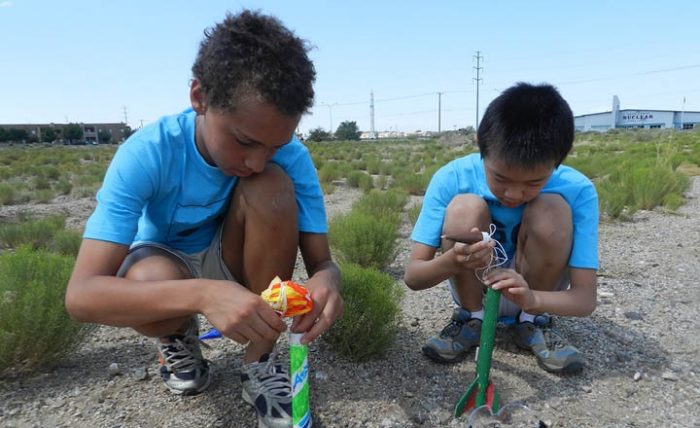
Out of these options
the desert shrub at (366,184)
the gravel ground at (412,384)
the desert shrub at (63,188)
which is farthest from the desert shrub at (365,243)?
the desert shrub at (63,188)

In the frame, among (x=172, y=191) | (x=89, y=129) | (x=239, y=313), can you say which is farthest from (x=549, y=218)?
(x=89, y=129)

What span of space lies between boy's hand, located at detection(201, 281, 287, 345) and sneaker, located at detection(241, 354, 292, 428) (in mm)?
433

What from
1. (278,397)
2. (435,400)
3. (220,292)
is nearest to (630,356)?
(435,400)

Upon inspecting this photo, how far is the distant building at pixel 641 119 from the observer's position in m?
68.7

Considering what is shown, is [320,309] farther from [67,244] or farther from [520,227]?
[67,244]

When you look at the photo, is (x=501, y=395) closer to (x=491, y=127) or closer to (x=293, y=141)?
(x=491, y=127)

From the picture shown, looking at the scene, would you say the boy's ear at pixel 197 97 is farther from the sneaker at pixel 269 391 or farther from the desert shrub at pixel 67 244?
the desert shrub at pixel 67 244

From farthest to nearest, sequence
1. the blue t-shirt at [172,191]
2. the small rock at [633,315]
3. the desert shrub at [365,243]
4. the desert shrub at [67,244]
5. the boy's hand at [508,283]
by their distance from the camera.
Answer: the desert shrub at [67,244], the desert shrub at [365,243], the small rock at [633,315], the boy's hand at [508,283], the blue t-shirt at [172,191]

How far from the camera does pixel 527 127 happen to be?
1.76 m

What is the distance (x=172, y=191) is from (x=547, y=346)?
62.2 inches

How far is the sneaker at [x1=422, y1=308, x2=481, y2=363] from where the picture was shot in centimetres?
209

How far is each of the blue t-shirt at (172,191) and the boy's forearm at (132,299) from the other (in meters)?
0.16

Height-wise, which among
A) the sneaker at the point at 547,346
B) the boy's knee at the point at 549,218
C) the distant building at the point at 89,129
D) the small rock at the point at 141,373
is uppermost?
the distant building at the point at 89,129

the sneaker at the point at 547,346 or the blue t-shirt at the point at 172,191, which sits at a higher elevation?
the blue t-shirt at the point at 172,191
